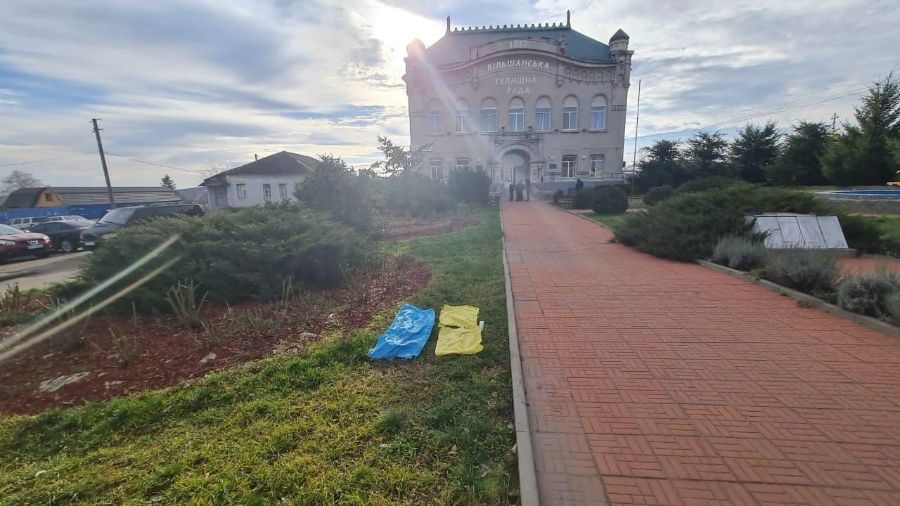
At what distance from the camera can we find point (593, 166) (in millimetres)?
37594

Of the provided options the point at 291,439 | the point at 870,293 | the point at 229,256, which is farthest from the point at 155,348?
the point at 870,293

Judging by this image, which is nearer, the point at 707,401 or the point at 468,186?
the point at 707,401

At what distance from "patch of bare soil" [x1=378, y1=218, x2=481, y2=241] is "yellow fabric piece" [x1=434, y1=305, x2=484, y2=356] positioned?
343 inches

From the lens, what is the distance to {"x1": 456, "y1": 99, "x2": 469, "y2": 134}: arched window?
123 ft

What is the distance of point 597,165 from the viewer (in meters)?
37.6

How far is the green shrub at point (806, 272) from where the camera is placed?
19.7 ft

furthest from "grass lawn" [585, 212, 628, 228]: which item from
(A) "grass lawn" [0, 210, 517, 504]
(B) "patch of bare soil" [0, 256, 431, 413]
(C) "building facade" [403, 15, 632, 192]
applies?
(C) "building facade" [403, 15, 632, 192]

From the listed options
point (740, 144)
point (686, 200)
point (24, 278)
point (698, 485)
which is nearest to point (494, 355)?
point (698, 485)

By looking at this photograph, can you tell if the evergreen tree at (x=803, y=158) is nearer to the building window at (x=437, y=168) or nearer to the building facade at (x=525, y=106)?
the building facade at (x=525, y=106)

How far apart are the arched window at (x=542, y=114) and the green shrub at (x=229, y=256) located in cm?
3373

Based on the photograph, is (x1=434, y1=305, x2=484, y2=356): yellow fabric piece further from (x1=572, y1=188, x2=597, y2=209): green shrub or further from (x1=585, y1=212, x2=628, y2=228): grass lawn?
(x1=572, y1=188, x2=597, y2=209): green shrub

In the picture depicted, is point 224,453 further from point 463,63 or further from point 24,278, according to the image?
point 463,63

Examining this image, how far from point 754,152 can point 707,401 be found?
3992cm

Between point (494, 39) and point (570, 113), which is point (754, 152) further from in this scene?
point (494, 39)
